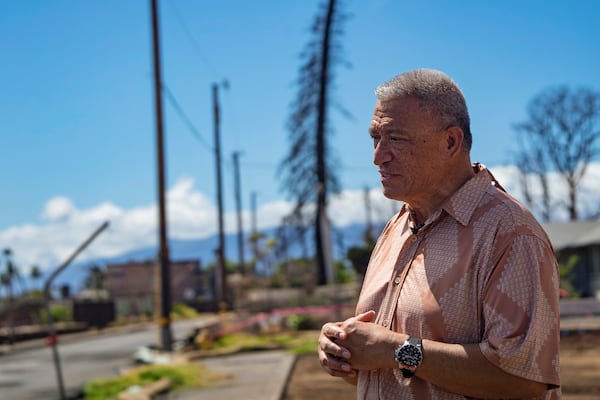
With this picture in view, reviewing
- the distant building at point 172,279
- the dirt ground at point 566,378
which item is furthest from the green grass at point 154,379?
the distant building at point 172,279

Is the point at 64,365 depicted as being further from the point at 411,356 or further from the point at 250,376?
the point at 411,356

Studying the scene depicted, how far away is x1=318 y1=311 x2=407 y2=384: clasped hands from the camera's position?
8.39 feet

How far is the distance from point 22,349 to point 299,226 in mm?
8601

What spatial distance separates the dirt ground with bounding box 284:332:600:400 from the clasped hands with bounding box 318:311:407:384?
287 inches

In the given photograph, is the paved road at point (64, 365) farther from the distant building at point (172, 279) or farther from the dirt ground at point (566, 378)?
the distant building at point (172, 279)

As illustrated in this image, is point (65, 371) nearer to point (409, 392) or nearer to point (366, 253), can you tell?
point (366, 253)

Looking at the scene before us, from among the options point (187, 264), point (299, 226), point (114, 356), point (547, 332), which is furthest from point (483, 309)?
point (187, 264)

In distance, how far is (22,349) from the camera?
955 inches

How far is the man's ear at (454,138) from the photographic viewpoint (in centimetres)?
267

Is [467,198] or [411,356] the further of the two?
[467,198]

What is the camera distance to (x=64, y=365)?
17.9m

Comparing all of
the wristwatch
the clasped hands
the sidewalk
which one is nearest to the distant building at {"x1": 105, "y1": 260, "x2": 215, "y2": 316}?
the sidewalk

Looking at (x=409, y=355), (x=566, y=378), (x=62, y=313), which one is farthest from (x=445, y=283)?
(x=62, y=313)

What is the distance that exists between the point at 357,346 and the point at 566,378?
9311mm
